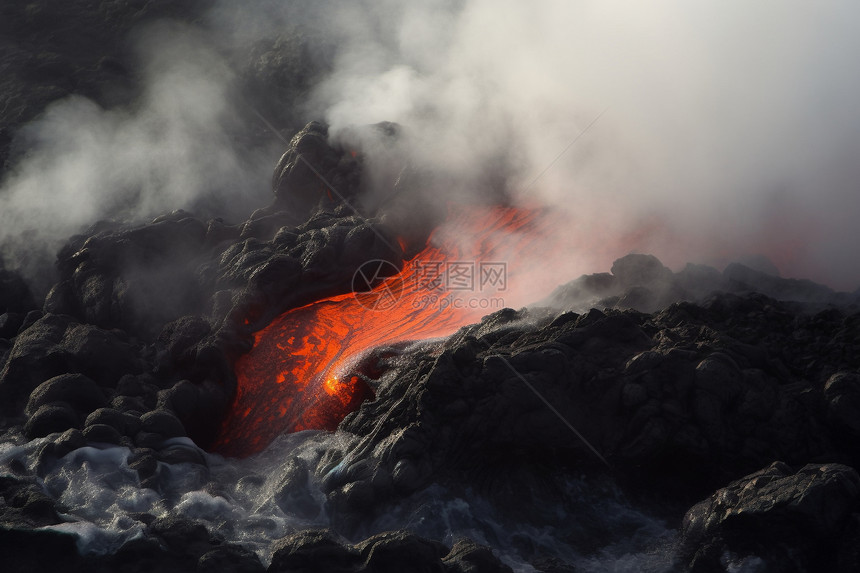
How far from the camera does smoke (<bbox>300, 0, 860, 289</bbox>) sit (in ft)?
55.9

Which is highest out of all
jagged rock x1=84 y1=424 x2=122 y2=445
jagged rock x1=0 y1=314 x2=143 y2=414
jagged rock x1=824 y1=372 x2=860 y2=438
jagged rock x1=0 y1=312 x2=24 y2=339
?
jagged rock x1=0 y1=312 x2=24 y2=339

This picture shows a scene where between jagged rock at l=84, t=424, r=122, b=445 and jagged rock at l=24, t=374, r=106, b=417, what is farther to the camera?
jagged rock at l=24, t=374, r=106, b=417

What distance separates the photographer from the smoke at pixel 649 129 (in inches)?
671

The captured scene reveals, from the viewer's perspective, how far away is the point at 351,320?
52.5 ft

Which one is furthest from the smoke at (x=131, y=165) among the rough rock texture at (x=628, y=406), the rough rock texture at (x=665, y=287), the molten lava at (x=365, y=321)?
the rough rock texture at (x=628, y=406)

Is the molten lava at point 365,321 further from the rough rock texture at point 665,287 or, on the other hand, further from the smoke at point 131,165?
the smoke at point 131,165

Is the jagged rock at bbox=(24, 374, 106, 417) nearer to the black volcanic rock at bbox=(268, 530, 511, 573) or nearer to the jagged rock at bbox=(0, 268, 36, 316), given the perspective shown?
the jagged rock at bbox=(0, 268, 36, 316)

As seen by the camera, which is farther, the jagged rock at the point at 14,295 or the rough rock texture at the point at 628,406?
the jagged rock at the point at 14,295

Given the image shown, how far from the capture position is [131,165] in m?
21.1

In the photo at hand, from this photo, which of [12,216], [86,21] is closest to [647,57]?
[12,216]

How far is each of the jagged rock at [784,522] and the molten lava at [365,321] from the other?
6.10m

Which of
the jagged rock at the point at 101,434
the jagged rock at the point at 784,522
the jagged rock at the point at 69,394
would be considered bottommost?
the jagged rock at the point at 784,522

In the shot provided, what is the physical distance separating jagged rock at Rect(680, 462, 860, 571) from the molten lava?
6099 millimetres

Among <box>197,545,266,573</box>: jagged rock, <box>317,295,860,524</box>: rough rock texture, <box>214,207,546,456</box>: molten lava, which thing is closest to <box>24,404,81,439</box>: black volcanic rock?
<box>214,207,546,456</box>: molten lava
